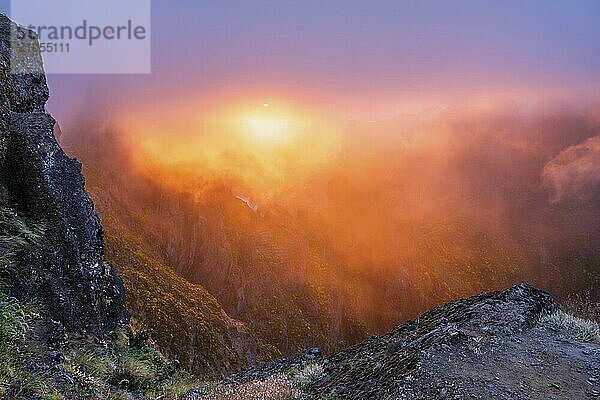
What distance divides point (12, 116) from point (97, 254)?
170 inches

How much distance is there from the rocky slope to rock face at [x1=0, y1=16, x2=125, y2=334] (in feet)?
13.1

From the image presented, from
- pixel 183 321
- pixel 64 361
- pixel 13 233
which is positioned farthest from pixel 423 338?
pixel 183 321

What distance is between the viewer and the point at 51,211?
12.4 metres

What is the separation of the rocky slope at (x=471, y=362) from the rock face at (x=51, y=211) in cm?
400

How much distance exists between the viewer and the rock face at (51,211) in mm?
11555

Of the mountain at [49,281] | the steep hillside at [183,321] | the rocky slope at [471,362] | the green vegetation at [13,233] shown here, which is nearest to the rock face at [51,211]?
the mountain at [49,281]

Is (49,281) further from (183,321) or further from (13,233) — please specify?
(183,321)

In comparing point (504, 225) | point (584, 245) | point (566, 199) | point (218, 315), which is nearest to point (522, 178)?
point (566, 199)

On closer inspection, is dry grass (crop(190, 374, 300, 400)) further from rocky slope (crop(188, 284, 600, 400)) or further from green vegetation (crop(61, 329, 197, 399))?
green vegetation (crop(61, 329, 197, 399))

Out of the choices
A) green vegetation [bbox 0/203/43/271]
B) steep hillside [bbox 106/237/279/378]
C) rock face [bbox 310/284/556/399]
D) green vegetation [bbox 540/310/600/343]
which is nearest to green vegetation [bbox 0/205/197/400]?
green vegetation [bbox 0/203/43/271]

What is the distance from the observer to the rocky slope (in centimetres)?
667

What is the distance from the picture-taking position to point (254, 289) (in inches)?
3145

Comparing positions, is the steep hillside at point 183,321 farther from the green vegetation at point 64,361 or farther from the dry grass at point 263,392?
the dry grass at point 263,392

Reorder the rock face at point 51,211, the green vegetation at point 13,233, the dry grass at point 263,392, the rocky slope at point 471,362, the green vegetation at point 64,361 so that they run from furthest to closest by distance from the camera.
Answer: the rock face at point 51,211 → the green vegetation at point 13,233 → the dry grass at point 263,392 → the green vegetation at point 64,361 → the rocky slope at point 471,362
